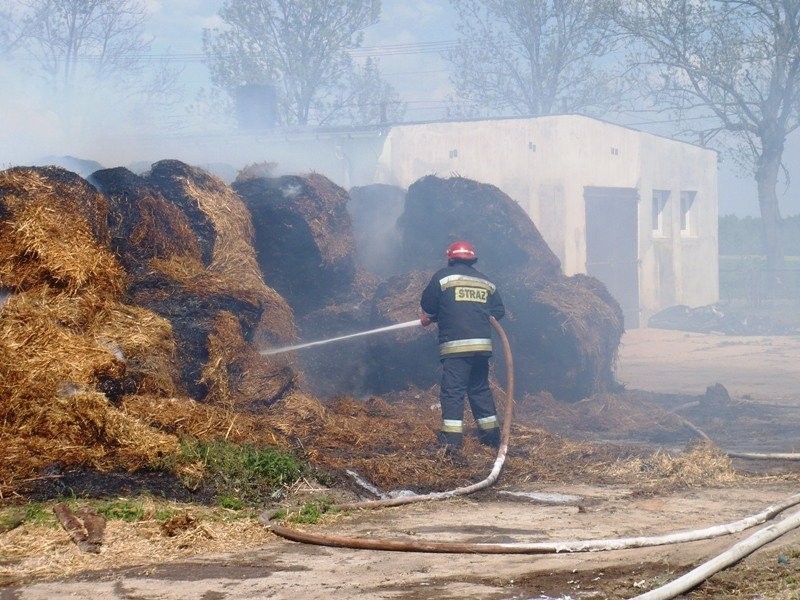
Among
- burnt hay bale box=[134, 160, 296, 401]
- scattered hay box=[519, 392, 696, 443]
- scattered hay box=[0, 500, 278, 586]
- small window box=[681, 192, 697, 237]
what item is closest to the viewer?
scattered hay box=[0, 500, 278, 586]

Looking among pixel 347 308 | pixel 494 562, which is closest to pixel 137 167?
pixel 347 308

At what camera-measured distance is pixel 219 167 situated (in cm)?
1530

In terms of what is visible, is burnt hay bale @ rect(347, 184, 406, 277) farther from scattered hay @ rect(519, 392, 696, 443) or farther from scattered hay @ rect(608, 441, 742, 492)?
scattered hay @ rect(608, 441, 742, 492)

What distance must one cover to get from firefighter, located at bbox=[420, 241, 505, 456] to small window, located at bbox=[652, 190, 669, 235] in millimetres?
17013

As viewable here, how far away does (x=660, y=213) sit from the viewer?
81.0ft

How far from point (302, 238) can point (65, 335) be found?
174 inches

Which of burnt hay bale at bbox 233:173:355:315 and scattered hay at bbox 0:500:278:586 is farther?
burnt hay bale at bbox 233:173:355:315

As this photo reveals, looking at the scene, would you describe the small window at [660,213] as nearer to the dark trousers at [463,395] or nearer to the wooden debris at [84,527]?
the dark trousers at [463,395]

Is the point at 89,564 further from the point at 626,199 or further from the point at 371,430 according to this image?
the point at 626,199

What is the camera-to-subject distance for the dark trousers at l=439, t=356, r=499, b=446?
27.0 ft

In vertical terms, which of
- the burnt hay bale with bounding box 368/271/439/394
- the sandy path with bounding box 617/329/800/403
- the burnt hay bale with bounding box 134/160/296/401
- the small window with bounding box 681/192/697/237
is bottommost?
the sandy path with bounding box 617/329/800/403

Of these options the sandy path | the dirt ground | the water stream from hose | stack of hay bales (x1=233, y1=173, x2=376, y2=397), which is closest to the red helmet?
the water stream from hose

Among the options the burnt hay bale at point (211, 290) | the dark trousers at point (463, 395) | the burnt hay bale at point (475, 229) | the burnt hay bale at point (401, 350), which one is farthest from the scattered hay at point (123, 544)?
the burnt hay bale at point (475, 229)

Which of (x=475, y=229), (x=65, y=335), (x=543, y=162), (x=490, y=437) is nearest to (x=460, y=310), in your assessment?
(x=490, y=437)
